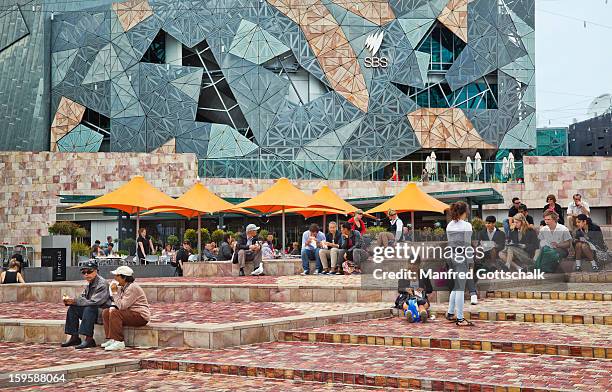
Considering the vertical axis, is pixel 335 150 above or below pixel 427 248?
above

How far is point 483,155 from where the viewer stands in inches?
1874

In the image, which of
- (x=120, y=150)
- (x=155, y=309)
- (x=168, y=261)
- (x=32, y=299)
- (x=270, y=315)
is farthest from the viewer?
(x=120, y=150)

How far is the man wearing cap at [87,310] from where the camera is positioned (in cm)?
1197

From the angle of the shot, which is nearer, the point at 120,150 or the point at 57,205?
the point at 57,205

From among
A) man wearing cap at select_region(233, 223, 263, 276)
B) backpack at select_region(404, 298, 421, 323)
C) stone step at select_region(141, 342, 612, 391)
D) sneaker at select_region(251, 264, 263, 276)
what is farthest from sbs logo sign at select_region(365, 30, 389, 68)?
stone step at select_region(141, 342, 612, 391)

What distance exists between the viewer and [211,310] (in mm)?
14547

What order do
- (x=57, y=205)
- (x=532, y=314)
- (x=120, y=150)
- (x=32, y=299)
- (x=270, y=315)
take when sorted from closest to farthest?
(x=532, y=314) < (x=270, y=315) < (x=32, y=299) < (x=57, y=205) < (x=120, y=150)

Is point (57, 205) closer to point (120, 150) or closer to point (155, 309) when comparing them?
point (120, 150)

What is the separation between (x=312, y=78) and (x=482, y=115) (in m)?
9.34

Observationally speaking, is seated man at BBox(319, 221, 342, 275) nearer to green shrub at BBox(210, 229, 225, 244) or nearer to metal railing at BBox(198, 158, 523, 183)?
green shrub at BBox(210, 229, 225, 244)

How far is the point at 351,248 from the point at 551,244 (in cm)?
485

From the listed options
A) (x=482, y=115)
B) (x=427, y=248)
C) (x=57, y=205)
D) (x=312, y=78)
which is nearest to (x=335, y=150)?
(x=312, y=78)

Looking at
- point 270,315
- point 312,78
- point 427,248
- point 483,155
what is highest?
point 312,78

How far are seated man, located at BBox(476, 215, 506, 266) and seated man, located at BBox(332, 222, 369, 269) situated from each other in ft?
13.5
